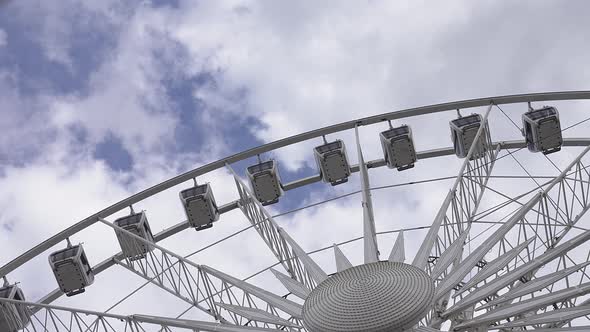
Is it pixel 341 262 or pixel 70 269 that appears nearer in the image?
pixel 341 262

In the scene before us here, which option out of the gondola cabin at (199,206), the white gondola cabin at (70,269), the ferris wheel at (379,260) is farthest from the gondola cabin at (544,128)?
the white gondola cabin at (70,269)

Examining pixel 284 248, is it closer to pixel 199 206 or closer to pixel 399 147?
pixel 199 206

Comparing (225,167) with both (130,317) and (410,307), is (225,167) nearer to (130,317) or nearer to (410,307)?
(130,317)

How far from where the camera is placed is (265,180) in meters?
28.3

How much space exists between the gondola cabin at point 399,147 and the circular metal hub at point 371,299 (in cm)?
920

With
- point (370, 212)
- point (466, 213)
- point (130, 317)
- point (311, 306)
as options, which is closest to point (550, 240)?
point (466, 213)

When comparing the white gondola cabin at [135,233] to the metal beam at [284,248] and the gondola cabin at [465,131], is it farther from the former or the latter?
the gondola cabin at [465,131]

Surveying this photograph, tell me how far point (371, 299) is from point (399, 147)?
35.5ft

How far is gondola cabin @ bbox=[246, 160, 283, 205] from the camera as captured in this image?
28.3m

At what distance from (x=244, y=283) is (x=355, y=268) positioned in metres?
3.55

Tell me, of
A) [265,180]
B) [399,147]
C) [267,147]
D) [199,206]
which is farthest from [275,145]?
[399,147]

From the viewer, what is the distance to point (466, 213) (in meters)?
23.9

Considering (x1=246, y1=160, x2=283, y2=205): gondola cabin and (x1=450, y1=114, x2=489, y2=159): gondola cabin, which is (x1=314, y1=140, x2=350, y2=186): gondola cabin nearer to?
(x1=246, y1=160, x2=283, y2=205): gondola cabin

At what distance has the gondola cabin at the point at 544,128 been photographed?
2733 cm
